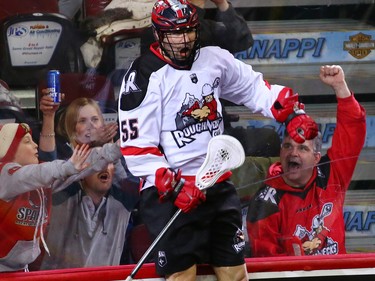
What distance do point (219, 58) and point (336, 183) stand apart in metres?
0.73

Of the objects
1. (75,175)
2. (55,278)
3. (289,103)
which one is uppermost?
(289,103)

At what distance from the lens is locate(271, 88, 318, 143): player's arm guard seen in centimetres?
478

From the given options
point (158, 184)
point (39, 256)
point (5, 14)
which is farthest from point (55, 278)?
point (5, 14)

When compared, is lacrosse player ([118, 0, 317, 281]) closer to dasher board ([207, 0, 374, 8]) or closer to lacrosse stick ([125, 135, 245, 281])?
lacrosse stick ([125, 135, 245, 281])

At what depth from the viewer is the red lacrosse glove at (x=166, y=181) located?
4598 millimetres

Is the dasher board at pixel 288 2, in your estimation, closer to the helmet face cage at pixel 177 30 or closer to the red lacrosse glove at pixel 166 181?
the helmet face cage at pixel 177 30

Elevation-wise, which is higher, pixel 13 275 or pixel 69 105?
pixel 69 105

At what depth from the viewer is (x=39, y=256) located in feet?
16.5

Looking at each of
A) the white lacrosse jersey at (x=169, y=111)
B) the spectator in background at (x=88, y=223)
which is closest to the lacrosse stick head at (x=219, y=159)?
the white lacrosse jersey at (x=169, y=111)

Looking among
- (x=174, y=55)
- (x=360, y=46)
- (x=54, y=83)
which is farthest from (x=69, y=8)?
(x=360, y=46)

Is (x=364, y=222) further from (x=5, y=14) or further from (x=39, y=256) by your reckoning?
(x=5, y=14)

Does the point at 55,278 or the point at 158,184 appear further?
the point at 55,278

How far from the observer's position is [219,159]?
4.70 meters

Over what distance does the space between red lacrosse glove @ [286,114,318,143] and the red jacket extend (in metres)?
0.30
